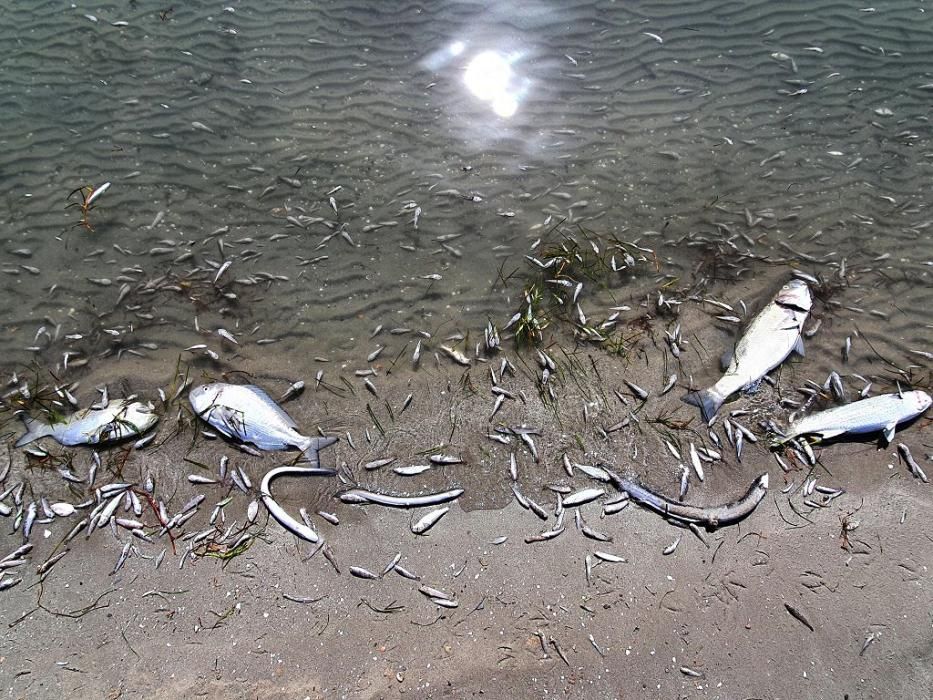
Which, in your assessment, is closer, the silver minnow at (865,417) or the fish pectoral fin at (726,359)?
the silver minnow at (865,417)

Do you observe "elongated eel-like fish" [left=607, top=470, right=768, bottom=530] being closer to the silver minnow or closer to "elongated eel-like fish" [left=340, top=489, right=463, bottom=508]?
the silver minnow

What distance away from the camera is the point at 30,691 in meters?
3.96

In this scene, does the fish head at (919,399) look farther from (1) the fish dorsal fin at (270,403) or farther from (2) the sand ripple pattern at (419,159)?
(1) the fish dorsal fin at (270,403)

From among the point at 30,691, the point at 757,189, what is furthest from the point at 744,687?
the point at 30,691

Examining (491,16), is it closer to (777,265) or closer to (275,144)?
(275,144)

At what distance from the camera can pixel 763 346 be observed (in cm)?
509

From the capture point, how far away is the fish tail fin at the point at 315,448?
15.6ft

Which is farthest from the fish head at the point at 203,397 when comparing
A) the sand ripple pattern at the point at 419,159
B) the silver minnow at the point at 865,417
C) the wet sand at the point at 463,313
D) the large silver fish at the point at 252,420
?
the silver minnow at the point at 865,417

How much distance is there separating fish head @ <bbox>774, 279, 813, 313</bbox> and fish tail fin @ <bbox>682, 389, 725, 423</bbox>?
127cm

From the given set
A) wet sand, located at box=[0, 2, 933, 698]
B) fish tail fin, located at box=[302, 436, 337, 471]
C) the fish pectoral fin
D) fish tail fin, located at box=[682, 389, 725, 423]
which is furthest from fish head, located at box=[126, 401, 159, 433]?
the fish pectoral fin

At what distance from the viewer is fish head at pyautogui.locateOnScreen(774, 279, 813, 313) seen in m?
5.28

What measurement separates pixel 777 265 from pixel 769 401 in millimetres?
1604

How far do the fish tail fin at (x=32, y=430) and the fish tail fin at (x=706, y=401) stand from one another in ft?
19.8

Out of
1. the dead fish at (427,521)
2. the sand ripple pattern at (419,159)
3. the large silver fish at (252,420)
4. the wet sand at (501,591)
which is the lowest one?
the wet sand at (501,591)
